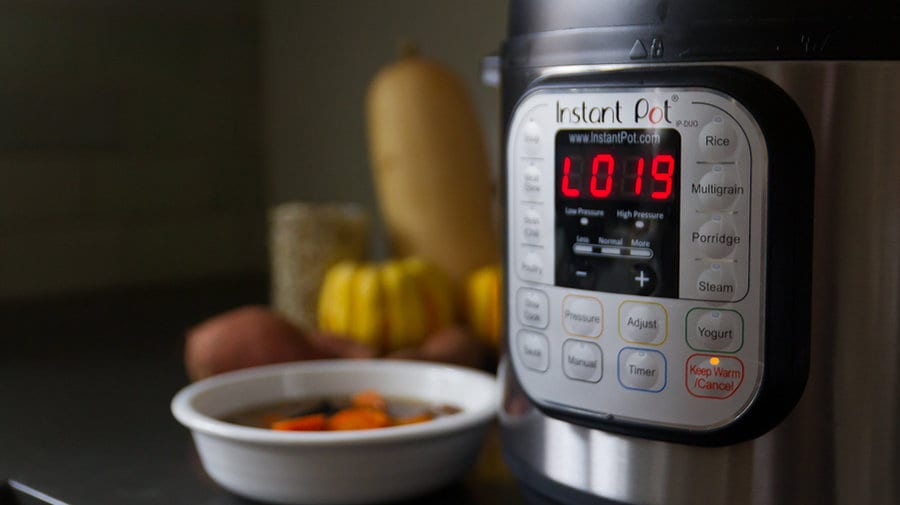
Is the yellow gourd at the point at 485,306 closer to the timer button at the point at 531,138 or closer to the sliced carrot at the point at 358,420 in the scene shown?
the sliced carrot at the point at 358,420

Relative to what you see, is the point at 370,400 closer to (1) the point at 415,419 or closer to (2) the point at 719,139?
(1) the point at 415,419

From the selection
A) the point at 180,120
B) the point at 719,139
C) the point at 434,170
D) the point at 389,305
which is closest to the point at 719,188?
the point at 719,139

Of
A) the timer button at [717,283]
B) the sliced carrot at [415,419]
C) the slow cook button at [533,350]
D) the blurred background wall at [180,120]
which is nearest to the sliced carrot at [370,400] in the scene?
the sliced carrot at [415,419]

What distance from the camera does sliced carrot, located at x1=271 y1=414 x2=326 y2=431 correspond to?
60cm

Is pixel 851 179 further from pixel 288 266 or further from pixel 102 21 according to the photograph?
pixel 102 21

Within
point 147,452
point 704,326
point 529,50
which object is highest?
point 529,50

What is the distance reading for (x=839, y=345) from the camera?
0.43m

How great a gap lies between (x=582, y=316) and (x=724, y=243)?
2.9 inches

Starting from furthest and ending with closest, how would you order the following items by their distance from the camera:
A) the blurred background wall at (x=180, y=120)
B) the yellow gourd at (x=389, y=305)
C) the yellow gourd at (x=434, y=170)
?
the blurred background wall at (x=180, y=120)
the yellow gourd at (x=434, y=170)
the yellow gourd at (x=389, y=305)

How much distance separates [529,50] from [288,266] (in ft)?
1.91

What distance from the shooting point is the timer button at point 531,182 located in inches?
19.2

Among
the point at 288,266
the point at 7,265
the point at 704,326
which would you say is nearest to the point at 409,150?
the point at 288,266

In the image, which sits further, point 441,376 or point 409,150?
point 409,150

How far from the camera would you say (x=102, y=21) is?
131cm
